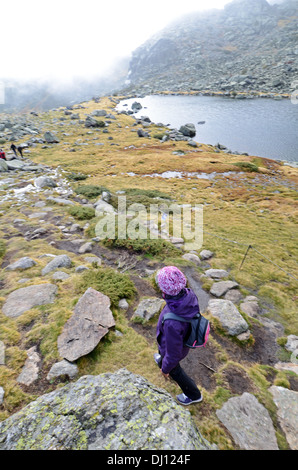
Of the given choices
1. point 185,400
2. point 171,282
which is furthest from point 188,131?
point 185,400

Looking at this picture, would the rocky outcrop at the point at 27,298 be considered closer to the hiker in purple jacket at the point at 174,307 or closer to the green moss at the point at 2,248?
the green moss at the point at 2,248

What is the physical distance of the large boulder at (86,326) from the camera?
19.3 feet

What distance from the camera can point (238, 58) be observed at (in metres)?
144

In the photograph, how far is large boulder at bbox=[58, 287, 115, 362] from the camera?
5.87 m

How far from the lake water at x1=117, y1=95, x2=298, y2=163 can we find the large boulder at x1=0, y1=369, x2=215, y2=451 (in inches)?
1899

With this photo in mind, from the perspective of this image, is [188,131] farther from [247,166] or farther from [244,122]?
[247,166]

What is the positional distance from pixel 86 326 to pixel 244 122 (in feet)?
236

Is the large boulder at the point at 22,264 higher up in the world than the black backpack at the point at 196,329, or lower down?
lower down

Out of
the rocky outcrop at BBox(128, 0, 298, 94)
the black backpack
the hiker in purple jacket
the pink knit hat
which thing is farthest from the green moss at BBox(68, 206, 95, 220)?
the rocky outcrop at BBox(128, 0, 298, 94)

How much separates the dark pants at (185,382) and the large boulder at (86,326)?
245 cm

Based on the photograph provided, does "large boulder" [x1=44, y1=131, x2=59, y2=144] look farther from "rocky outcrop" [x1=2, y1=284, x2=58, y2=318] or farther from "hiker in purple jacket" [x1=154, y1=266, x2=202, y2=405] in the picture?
"hiker in purple jacket" [x1=154, y1=266, x2=202, y2=405]

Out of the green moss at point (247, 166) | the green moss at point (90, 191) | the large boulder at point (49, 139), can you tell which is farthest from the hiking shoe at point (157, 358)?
the large boulder at point (49, 139)

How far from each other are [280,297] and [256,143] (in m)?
49.9

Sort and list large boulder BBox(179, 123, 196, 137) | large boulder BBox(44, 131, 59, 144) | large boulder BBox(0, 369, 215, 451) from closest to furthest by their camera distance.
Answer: large boulder BBox(0, 369, 215, 451) < large boulder BBox(44, 131, 59, 144) < large boulder BBox(179, 123, 196, 137)
